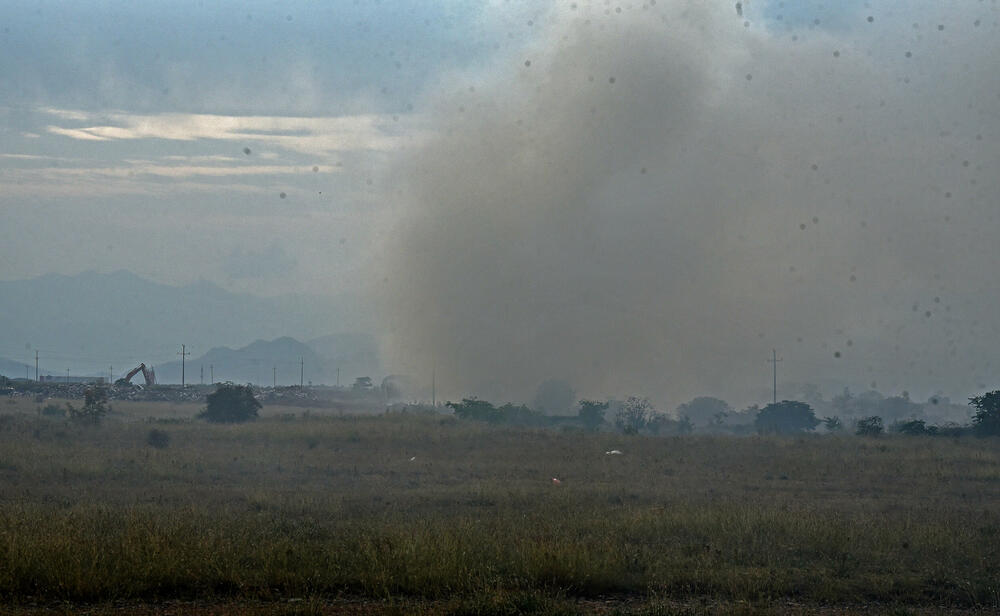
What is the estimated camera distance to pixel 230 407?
5306cm

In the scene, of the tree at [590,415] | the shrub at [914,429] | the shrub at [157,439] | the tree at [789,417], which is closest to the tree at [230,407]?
the shrub at [157,439]

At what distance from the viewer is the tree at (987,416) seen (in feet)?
158

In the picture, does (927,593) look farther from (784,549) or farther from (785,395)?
(785,395)

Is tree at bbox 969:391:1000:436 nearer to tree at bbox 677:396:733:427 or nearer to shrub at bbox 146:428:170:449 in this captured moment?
shrub at bbox 146:428:170:449

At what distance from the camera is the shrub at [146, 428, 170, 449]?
118ft

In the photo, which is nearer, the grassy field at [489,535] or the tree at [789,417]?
the grassy field at [489,535]

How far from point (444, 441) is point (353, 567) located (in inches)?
1044

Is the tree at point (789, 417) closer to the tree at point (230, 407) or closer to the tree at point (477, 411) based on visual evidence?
the tree at point (477, 411)

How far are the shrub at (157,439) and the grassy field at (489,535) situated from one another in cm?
329

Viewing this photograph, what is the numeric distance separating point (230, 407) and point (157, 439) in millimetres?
16638

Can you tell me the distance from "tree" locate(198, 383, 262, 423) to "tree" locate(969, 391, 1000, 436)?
1470 inches

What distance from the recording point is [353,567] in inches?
464

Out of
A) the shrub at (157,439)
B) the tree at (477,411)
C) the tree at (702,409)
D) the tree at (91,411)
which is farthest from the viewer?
the tree at (702,409)

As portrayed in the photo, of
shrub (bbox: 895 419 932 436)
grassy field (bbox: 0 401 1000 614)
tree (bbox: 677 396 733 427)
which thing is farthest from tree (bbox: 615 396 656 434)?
grassy field (bbox: 0 401 1000 614)
